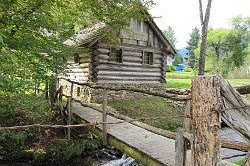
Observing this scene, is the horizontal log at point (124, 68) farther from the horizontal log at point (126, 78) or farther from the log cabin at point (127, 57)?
the horizontal log at point (126, 78)

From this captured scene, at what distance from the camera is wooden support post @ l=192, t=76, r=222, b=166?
2.38 metres

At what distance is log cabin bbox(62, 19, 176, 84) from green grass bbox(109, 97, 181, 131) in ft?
5.25

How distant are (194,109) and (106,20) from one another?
866 centimetres

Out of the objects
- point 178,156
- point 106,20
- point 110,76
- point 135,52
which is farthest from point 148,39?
point 178,156

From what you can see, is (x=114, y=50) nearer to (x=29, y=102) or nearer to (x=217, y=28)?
(x=29, y=102)

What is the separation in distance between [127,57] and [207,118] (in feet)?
43.8

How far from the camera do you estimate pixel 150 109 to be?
Answer: 13820mm

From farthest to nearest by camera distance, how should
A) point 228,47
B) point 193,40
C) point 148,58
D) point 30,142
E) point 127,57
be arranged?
point 193,40 → point 228,47 → point 148,58 → point 127,57 → point 30,142

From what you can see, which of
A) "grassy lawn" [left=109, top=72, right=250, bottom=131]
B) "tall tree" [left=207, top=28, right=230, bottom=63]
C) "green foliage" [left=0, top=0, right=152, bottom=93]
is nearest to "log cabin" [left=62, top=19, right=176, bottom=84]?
"grassy lawn" [left=109, top=72, right=250, bottom=131]

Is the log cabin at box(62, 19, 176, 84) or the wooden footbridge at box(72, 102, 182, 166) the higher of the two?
the log cabin at box(62, 19, 176, 84)

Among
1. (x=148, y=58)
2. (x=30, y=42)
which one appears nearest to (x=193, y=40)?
(x=148, y=58)

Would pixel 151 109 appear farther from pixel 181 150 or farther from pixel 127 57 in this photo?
pixel 181 150

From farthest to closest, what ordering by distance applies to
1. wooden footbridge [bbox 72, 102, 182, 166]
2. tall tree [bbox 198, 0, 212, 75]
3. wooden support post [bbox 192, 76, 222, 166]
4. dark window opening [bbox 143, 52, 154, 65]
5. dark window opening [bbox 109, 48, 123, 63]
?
dark window opening [bbox 143, 52, 154, 65], tall tree [bbox 198, 0, 212, 75], dark window opening [bbox 109, 48, 123, 63], wooden footbridge [bbox 72, 102, 182, 166], wooden support post [bbox 192, 76, 222, 166]

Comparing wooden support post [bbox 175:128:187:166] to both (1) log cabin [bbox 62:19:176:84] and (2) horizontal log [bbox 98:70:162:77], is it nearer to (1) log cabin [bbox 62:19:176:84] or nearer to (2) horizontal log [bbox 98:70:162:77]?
(1) log cabin [bbox 62:19:176:84]
